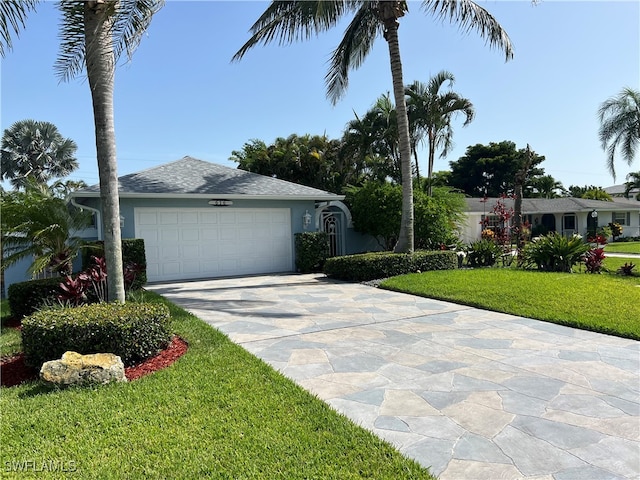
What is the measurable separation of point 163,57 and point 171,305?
5.36 meters

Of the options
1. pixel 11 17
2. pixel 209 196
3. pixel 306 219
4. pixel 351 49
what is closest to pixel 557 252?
pixel 306 219

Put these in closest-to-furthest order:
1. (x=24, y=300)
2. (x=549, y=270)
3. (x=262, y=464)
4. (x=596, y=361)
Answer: (x=262, y=464), (x=596, y=361), (x=24, y=300), (x=549, y=270)

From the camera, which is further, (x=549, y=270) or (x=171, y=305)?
(x=549, y=270)

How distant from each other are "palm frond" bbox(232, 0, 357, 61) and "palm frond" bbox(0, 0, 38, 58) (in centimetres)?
653

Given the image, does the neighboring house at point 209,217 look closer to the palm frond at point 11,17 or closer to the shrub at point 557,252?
the palm frond at point 11,17

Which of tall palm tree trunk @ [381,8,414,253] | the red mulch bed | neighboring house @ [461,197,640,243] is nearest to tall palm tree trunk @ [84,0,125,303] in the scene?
the red mulch bed

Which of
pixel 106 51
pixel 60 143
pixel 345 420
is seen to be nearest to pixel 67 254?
pixel 106 51

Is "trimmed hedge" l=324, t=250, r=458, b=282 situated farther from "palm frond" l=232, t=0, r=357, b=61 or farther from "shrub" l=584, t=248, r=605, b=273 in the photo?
"palm frond" l=232, t=0, r=357, b=61

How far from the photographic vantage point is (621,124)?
2198 centimetres

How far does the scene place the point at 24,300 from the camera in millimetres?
7652

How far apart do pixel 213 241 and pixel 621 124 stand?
22411 millimetres

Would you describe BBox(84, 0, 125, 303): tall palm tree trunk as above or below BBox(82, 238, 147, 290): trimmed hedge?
above

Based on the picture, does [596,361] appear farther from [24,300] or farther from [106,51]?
[24,300]

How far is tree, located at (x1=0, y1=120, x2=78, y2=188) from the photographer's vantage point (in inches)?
1062
